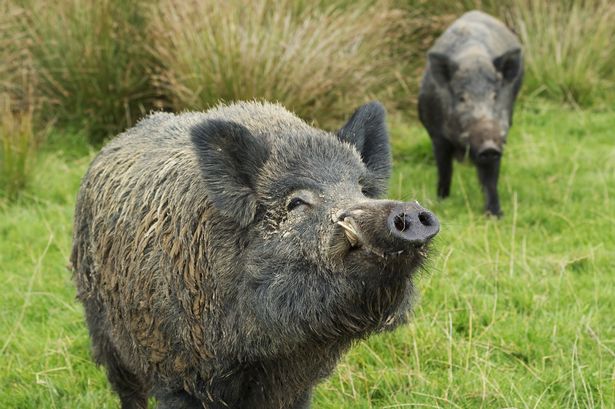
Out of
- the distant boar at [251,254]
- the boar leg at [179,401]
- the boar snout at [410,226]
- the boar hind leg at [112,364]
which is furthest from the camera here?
the boar hind leg at [112,364]

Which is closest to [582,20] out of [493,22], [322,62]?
[493,22]

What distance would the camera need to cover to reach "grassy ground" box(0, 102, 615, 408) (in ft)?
14.0

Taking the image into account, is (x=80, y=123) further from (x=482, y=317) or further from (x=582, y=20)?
(x=582, y=20)

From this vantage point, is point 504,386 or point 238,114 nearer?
point 238,114

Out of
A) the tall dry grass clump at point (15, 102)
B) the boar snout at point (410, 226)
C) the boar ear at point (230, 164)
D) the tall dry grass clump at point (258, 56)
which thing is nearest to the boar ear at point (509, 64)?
the tall dry grass clump at point (258, 56)

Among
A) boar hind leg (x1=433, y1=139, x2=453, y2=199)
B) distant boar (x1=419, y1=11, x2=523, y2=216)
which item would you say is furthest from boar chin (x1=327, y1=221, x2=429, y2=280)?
boar hind leg (x1=433, y1=139, x2=453, y2=199)

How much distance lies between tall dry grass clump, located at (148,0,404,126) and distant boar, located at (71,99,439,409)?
4.49 metres

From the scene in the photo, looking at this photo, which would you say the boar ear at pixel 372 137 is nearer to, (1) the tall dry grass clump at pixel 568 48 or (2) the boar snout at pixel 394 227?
(2) the boar snout at pixel 394 227

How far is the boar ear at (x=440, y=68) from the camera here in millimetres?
7805

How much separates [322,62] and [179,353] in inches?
225

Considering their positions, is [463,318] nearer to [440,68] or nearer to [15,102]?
[440,68]

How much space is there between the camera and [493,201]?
7.36 metres

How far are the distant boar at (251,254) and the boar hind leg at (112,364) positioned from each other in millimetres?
87

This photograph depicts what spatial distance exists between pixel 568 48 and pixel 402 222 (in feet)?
31.0
